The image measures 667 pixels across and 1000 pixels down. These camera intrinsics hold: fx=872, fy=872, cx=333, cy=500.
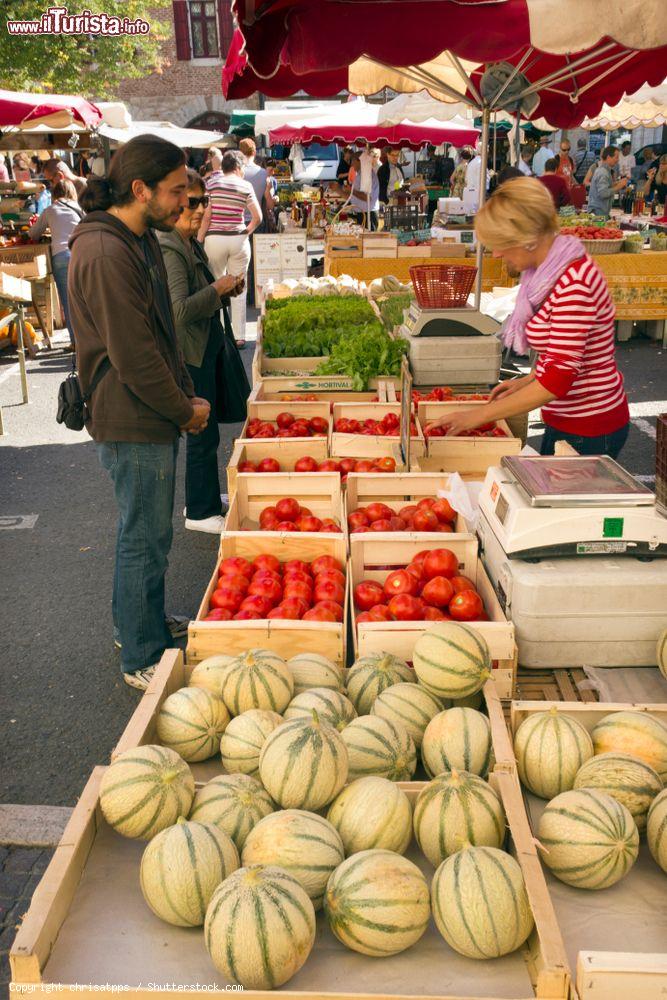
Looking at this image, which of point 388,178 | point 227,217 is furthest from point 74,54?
point 227,217

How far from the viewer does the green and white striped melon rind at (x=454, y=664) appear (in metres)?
2.53

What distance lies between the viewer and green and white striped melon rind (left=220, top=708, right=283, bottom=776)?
7.58ft

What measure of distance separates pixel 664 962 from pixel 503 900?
31cm

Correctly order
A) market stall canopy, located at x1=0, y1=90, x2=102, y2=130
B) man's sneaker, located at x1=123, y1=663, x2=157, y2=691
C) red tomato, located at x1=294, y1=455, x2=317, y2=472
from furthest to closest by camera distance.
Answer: market stall canopy, located at x1=0, y1=90, x2=102, y2=130 < red tomato, located at x1=294, y1=455, x2=317, y2=472 < man's sneaker, located at x1=123, y1=663, x2=157, y2=691

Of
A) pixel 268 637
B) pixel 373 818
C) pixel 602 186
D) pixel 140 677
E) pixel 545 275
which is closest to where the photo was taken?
→ pixel 373 818

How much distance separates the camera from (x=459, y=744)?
2.28m

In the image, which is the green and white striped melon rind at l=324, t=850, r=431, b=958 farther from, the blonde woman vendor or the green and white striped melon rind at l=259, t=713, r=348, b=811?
the blonde woman vendor

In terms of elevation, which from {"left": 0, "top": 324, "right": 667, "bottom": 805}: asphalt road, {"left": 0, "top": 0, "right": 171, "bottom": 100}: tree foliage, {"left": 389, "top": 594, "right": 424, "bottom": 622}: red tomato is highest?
{"left": 0, "top": 0, "right": 171, "bottom": 100}: tree foliage

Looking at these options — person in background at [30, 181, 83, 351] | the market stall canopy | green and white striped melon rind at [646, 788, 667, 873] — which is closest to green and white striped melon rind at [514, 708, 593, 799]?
green and white striped melon rind at [646, 788, 667, 873]

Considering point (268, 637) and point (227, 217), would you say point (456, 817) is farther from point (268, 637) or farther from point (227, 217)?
point (227, 217)

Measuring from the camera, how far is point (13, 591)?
5.63 m

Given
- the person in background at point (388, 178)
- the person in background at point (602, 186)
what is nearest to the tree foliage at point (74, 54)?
the person in background at point (388, 178)

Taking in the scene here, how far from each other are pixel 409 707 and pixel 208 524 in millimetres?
4080

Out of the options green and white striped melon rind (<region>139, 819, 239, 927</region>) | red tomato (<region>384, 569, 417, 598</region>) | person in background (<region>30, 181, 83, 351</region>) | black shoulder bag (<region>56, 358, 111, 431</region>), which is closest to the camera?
green and white striped melon rind (<region>139, 819, 239, 927</region>)
